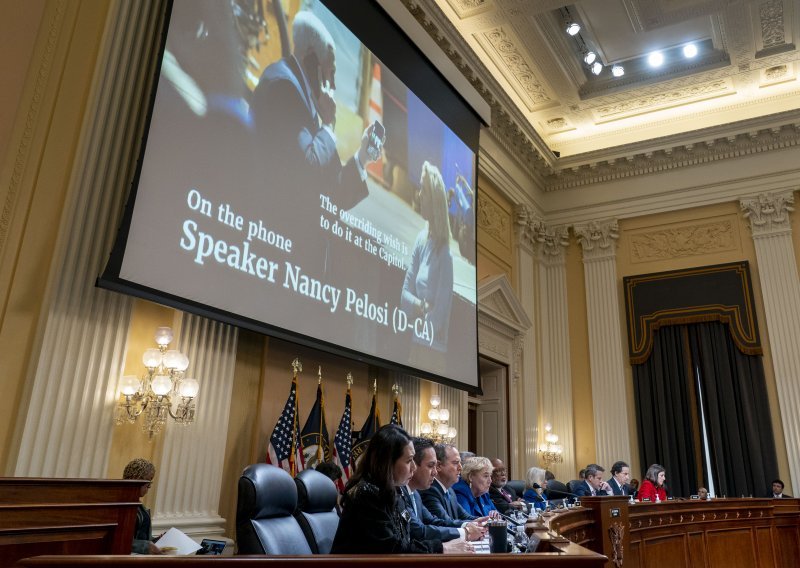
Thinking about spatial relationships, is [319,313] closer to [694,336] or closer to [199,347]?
[199,347]

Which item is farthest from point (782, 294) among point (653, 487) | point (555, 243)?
point (653, 487)

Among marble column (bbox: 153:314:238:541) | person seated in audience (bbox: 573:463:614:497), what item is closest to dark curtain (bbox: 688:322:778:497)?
person seated in audience (bbox: 573:463:614:497)

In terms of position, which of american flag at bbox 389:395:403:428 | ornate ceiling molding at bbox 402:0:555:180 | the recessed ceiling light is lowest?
american flag at bbox 389:395:403:428

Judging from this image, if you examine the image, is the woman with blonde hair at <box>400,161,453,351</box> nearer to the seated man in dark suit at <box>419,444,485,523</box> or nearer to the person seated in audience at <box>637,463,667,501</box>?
the seated man in dark suit at <box>419,444,485,523</box>

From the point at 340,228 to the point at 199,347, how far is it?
4.48 feet

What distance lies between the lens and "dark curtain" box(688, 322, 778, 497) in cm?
862

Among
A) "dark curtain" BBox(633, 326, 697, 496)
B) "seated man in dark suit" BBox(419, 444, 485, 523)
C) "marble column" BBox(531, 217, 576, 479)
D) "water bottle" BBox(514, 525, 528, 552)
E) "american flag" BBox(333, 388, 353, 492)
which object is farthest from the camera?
"marble column" BBox(531, 217, 576, 479)

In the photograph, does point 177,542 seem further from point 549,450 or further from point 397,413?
point 549,450

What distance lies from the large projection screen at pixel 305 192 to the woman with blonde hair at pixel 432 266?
2 centimetres

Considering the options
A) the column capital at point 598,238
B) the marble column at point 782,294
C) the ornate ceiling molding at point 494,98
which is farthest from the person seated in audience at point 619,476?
the ornate ceiling molding at point 494,98

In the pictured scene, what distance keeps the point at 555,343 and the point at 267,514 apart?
8.66 metres

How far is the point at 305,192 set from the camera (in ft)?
15.0

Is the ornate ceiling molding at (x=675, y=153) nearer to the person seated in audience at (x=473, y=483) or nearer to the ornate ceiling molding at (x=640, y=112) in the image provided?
the ornate ceiling molding at (x=640, y=112)

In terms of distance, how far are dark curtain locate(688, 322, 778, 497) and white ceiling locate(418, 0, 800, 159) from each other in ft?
11.3
